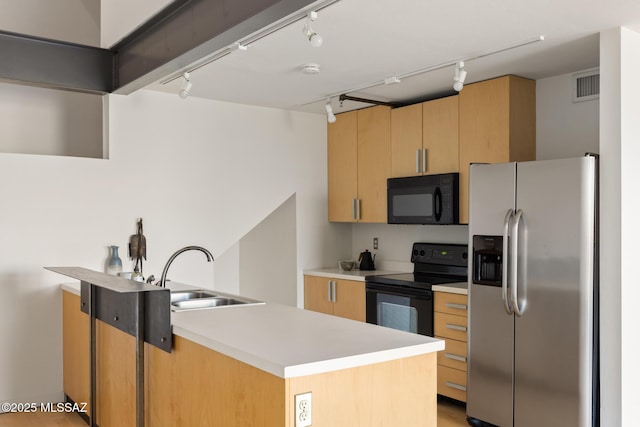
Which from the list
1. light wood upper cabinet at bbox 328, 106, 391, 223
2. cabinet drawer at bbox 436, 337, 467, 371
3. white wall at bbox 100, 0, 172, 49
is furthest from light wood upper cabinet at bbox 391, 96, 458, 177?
white wall at bbox 100, 0, 172, 49

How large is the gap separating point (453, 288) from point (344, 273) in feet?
4.18

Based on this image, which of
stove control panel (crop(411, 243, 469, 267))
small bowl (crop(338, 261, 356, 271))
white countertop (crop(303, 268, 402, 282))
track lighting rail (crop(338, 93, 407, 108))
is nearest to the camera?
stove control panel (crop(411, 243, 469, 267))

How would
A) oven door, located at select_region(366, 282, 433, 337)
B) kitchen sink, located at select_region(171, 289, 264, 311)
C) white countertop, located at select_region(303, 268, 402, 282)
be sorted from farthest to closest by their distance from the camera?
white countertop, located at select_region(303, 268, 402, 282), oven door, located at select_region(366, 282, 433, 337), kitchen sink, located at select_region(171, 289, 264, 311)

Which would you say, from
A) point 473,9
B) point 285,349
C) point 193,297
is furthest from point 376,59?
point 285,349

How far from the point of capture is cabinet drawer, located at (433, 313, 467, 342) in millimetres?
4027

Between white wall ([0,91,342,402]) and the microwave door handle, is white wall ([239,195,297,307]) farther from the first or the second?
the microwave door handle

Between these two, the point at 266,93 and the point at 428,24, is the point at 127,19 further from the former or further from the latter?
the point at 428,24

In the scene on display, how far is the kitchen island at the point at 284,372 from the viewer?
1966mm

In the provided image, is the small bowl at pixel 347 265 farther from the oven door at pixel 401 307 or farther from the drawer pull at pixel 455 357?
the drawer pull at pixel 455 357

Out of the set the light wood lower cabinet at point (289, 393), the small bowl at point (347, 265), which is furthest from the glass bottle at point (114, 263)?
the small bowl at point (347, 265)

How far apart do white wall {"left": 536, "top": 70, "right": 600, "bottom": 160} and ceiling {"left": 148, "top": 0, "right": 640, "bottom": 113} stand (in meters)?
0.13

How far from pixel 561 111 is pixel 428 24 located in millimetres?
1534

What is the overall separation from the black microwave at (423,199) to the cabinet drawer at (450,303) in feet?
1.97

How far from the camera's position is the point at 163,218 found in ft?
15.3
